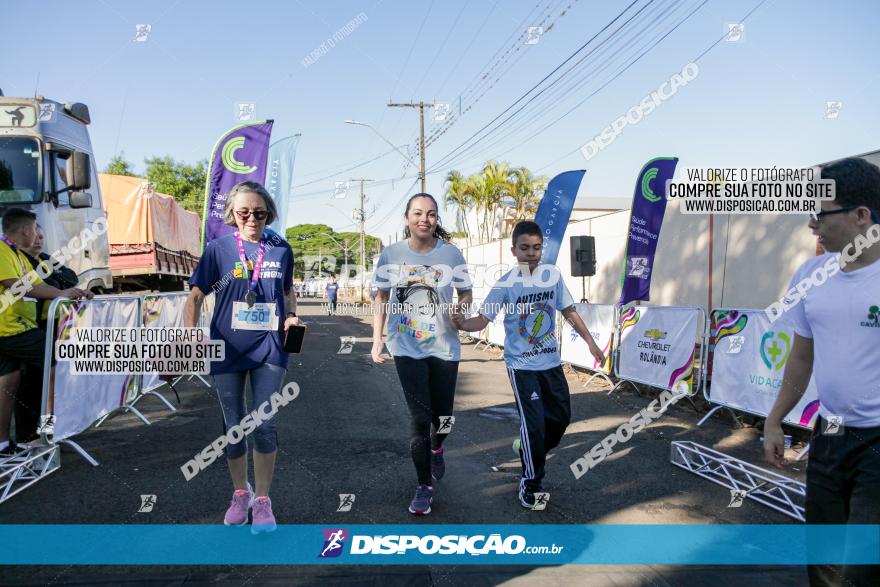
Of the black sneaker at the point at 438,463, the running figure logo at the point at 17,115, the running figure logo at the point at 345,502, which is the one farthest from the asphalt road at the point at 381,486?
the running figure logo at the point at 17,115

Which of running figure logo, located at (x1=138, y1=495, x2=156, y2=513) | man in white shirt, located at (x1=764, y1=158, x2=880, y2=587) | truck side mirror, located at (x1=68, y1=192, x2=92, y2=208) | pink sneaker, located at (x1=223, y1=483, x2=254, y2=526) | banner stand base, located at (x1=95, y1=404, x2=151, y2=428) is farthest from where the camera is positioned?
truck side mirror, located at (x1=68, y1=192, x2=92, y2=208)

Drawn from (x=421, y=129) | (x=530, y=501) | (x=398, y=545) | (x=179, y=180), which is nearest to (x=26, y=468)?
(x=398, y=545)

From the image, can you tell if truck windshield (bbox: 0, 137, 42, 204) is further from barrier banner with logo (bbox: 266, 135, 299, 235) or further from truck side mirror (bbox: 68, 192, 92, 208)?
barrier banner with logo (bbox: 266, 135, 299, 235)

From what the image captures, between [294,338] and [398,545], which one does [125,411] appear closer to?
[294,338]

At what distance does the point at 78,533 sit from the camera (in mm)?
3572

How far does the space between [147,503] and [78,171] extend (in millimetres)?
5913

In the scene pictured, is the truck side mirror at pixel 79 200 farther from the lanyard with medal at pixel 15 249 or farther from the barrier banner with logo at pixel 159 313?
the lanyard with medal at pixel 15 249

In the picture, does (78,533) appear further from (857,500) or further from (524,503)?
(857,500)

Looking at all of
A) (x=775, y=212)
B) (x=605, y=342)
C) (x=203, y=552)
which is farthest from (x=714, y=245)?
(x=203, y=552)

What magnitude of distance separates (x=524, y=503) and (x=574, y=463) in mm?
1338

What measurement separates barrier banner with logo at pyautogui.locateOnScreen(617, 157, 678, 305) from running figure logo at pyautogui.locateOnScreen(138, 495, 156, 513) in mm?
8359

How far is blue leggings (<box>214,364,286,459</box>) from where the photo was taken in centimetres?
355

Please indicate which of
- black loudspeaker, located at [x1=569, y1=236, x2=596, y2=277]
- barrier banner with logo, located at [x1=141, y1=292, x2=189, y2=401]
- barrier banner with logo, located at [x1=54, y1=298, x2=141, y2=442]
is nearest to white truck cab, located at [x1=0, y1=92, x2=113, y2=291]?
barrier banner with logo, located at [x1=141, y1=292, x2=189, y2=401]

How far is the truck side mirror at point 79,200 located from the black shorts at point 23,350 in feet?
12.4
